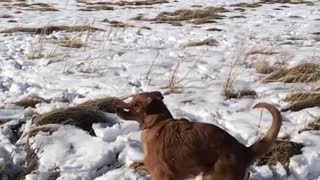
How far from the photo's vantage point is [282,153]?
417 centimetres

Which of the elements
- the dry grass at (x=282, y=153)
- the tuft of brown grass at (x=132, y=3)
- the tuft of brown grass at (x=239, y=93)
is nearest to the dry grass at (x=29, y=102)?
the tuft of brown grass at (x=239, y=93)

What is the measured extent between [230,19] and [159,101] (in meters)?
14.4

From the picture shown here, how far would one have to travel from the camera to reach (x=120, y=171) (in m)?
4.04

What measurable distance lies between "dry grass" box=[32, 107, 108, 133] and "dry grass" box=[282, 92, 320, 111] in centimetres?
197

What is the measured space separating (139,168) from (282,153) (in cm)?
118

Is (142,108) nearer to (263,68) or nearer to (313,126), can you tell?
(313,126)

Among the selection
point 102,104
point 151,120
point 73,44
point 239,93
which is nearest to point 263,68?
point 239,93

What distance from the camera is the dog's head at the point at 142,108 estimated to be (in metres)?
3.59

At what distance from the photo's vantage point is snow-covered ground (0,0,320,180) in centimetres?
413

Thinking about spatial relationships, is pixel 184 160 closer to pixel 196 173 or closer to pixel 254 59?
pixel 196 173

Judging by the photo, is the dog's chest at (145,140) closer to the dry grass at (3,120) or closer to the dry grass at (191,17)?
the dry grass at (3,120)

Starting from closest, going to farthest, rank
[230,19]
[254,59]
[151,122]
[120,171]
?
[151,122] < [120,171] < [254,59] < [230,19]

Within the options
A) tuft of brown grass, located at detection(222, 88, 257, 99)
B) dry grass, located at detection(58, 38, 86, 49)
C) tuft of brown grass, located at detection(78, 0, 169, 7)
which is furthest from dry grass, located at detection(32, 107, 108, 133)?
tuft of brown grass, located at detection(78, 0, 169, 7)

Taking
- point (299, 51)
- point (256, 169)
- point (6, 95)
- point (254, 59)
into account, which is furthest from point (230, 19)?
point (256, 169)
